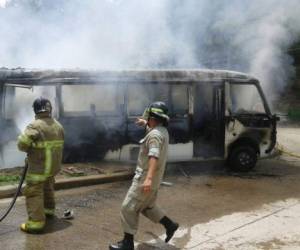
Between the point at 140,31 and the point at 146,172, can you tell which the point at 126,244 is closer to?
the point at 146,172

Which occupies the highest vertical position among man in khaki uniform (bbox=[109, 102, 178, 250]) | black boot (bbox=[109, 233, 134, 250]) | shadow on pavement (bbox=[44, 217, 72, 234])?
man in khaki uniform (bbox=[109, 102, 178, 250])

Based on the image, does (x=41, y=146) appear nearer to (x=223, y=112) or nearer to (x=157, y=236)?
(x=157, y=236)

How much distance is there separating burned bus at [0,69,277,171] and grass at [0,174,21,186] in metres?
0.90

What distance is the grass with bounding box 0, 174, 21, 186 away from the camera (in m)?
7.67

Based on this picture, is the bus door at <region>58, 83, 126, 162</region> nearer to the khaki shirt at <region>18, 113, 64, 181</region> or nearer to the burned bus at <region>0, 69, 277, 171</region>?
the burned bus at <region>0, 69, 277, 171</region>

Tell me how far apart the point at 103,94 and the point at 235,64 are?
21.7 feet

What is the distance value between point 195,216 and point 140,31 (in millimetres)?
6353

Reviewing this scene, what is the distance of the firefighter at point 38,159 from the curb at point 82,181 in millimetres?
1532

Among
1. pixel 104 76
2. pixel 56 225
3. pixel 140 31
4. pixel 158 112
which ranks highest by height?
pixel 140 31

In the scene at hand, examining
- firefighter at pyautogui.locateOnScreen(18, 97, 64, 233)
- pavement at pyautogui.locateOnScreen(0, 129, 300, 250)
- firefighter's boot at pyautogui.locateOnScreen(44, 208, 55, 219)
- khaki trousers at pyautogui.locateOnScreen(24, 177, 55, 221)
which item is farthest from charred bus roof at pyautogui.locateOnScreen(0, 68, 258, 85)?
khaki trousers at pyautogui.locateOnScreen(24, 177, 55, 221)

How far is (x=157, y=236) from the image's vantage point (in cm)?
593

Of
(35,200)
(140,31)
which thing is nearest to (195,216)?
(35,200)

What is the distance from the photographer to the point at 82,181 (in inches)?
329

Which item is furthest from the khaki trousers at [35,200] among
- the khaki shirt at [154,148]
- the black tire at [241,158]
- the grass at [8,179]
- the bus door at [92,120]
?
the black tire at [241,158]
